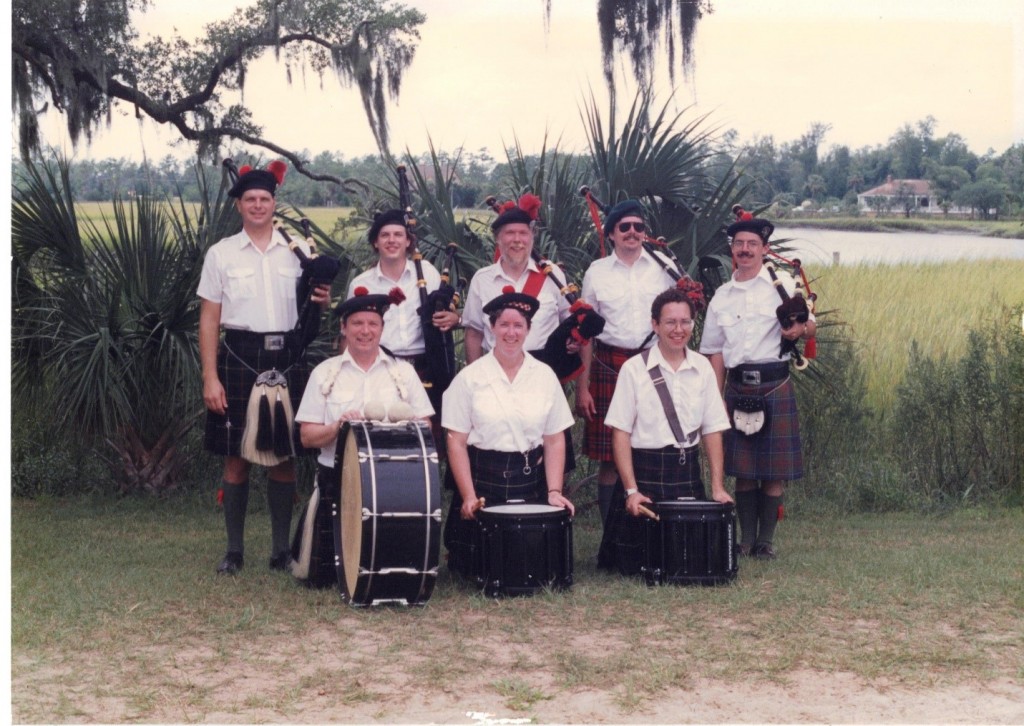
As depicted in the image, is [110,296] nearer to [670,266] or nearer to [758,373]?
[670,266]

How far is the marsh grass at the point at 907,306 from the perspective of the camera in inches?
334

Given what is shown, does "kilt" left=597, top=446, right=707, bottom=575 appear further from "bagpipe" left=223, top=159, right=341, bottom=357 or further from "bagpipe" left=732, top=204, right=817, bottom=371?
"bagpipe" left=223, top=159, right=341, bottom=357

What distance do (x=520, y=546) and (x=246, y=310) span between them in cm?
156

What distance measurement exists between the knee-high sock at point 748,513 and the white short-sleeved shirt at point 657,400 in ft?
2.51

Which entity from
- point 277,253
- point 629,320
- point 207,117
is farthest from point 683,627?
point 207,117

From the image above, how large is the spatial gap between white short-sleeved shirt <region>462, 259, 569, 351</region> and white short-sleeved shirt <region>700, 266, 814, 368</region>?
2.39ft

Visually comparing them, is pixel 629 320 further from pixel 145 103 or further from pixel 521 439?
pixel 145 103

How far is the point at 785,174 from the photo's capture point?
8.45 m

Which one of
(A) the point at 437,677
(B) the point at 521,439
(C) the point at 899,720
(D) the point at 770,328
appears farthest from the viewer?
(D) the point at 770,328

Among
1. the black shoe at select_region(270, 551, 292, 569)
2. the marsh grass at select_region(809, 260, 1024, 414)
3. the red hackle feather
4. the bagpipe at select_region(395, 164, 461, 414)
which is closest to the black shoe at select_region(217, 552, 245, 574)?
the black shoe at select_region(270, 551, 292, 569)

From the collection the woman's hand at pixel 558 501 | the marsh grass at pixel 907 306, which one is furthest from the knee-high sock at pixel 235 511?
the marsh grass at pixel 907 306

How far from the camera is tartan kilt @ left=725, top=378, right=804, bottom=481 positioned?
5.81 metres

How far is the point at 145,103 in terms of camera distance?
8250mm

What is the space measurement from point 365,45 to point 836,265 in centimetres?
363
